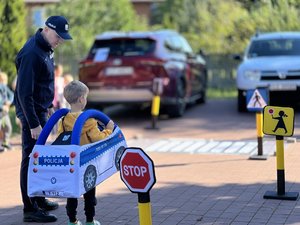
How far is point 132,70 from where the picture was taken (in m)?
13.8

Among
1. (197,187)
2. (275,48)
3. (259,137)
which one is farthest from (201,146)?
(275,48)

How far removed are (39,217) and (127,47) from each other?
817 cm

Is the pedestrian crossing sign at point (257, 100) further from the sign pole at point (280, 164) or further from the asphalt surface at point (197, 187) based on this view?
the sign pole at point (280, 164)

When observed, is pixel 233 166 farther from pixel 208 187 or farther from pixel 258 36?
pixel 258 36

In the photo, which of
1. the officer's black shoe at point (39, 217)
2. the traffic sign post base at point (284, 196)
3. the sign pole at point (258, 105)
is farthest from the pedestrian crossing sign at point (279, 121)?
the officer's black shoe at point (39, 217)

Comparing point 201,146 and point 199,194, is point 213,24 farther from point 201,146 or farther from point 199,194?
point 199,194

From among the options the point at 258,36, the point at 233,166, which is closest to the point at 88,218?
the point at 233,166

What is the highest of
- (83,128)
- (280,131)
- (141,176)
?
(83,128)

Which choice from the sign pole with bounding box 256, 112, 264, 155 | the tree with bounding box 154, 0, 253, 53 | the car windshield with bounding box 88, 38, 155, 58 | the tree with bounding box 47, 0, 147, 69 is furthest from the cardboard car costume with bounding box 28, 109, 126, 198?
the tree with bounding box 47, 0, 147, 69

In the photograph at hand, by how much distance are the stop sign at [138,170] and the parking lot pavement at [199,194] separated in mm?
A: 1742

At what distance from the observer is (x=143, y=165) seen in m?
4.74

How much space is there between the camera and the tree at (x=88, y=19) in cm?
2691

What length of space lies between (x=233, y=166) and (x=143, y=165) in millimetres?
4675

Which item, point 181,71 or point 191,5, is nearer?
point 181,71
